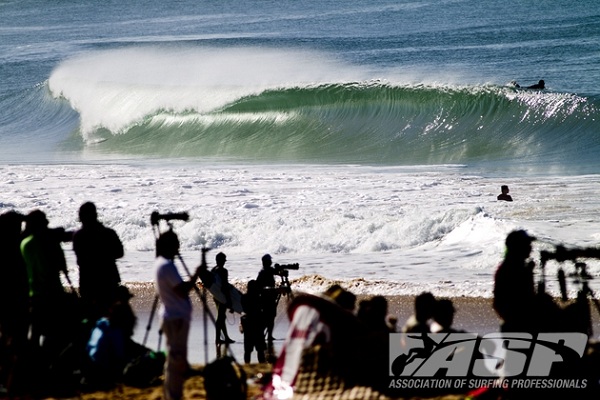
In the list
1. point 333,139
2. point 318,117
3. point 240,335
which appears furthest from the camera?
point 318,117

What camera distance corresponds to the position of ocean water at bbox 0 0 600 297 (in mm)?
15570

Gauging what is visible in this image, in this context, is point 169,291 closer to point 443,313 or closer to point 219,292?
point 443,313

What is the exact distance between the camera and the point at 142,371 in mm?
7609

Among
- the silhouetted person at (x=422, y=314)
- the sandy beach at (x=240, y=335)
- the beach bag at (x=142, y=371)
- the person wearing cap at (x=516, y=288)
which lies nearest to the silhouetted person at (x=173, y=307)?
the sandy beach at (x=240, y=335)

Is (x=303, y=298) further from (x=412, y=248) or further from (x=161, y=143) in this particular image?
(x=161, y=143)

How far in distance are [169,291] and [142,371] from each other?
4.15 ft

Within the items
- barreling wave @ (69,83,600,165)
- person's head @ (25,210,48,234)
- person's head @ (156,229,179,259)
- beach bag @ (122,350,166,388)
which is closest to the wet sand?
beach bag @ (122,350,166,388)

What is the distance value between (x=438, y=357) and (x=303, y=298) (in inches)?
37.4

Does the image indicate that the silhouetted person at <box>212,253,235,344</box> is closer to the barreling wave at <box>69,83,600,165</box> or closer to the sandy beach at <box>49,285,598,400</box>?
the sandy beach at <box>49,285,598,400</box>

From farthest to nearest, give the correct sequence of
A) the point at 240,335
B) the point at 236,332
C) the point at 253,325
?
Result: the point at 236,332 → the point at 240,335 → the point at 253,325

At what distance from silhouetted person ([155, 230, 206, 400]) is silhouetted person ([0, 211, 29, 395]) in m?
1.27

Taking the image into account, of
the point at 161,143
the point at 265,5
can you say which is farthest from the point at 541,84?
the point at 265,5

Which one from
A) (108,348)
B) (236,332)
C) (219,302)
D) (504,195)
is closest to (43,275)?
(108,348)

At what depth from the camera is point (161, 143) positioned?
3219 cm
